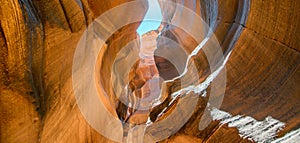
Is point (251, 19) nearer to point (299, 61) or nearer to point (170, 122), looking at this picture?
point (299, 61)

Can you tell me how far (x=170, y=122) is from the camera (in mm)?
3428

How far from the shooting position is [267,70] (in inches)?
85.0

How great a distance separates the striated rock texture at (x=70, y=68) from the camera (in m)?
1.98

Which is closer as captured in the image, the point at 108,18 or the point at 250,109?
the point at 250,109

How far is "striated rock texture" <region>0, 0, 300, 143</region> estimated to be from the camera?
6.49 ft

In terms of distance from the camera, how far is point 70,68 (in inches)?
105

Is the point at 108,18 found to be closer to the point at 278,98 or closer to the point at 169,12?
the point at 278,98

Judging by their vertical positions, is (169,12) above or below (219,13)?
below

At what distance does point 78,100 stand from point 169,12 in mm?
4285

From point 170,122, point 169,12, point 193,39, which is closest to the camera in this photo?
point 170,122

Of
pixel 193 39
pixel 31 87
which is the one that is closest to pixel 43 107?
pixel 31 87

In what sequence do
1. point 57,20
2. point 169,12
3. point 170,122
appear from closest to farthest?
1. point 57,20
2. point 170,122
3. point 169,12

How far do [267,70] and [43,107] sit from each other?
5.76 feet

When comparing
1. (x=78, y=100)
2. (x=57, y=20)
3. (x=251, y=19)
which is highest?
(x=251, y=19)
